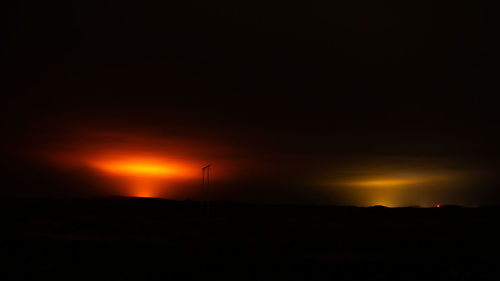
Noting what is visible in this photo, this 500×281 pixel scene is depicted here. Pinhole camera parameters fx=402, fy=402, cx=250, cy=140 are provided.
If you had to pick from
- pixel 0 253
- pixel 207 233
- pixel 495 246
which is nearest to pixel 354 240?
pixel 495 246

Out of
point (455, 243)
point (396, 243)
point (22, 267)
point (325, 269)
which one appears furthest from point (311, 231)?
point (22, 267)

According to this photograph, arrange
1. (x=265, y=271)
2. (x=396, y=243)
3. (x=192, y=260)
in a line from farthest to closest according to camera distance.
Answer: (x=396, y=243) → (x=192, y=260) → (x=265, y=271)

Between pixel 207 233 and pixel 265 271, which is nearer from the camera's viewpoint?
pixel 265 271

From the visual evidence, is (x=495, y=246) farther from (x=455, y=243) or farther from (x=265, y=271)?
(x=265, y=271)

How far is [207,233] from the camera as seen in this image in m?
27.1

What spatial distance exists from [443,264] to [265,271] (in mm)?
7789

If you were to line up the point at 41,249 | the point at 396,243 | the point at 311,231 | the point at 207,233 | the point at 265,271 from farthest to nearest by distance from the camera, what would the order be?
the point at 311,231 → the point at 207,233 → the point at 396,243 → the point at 41,249 → the point at 265,271

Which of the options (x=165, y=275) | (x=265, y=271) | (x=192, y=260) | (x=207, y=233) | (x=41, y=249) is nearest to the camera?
(x=165, y=275)

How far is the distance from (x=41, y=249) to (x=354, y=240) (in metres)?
17.4

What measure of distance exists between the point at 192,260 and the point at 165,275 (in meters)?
2.77

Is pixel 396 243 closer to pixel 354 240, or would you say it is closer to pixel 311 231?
pixel 354 240

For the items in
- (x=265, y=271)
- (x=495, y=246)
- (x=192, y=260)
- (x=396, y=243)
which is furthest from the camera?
(x=396, y=243)

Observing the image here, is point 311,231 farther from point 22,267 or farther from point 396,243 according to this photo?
point 22,267

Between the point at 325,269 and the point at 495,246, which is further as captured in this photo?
the point at 495,246
